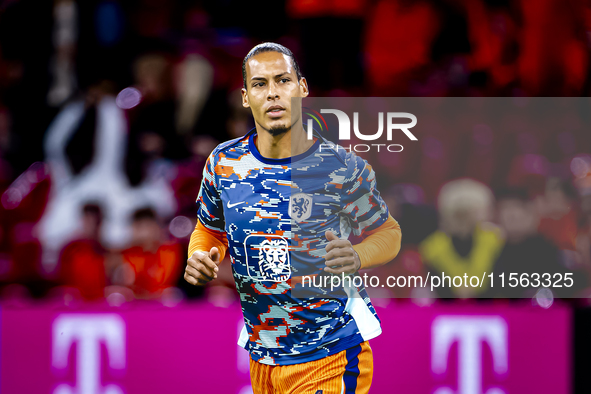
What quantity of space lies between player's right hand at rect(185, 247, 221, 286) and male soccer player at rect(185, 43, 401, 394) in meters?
0.20

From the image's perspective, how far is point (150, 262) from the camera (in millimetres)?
4613

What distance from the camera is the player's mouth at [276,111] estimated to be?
2.45m

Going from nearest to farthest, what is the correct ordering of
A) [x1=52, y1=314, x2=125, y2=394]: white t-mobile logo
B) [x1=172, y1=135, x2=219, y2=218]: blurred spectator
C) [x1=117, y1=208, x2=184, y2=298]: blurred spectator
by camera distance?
[x1=52, y1=314, x2=125, y2=394]: white t-mobile logo < [x1=117, y1=208, x2=184, y2=298]: blurred spectator < [x1=172, y1=135, x2=219, y2=218]: blurred spectator

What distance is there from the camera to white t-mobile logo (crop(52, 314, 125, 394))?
157 inches

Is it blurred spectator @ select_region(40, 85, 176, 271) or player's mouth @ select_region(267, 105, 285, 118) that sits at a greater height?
blurred spectator @ select_region(40, 85, 176, 271)

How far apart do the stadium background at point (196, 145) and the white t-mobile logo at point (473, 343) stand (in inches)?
2.8

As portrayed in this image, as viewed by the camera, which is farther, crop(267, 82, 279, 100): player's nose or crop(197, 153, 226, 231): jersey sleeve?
crop(197, 153, 226, 231): jersey sleeve

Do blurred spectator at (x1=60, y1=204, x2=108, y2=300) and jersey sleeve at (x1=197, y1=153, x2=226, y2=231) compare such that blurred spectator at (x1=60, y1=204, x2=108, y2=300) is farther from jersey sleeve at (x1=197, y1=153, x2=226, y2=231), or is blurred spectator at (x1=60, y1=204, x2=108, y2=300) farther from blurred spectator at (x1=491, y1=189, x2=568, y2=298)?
blurred spectator at (x1=491, y1=189, x2=568, y2=298)

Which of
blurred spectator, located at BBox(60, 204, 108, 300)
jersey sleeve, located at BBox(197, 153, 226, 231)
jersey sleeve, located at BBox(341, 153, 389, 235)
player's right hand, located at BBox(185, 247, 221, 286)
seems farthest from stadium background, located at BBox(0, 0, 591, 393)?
player's right hand, located at BBox(185, 247, 221, 286)

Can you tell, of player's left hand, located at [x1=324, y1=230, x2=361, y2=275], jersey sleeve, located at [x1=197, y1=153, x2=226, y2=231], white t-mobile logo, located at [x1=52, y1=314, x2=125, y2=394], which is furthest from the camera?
white t-mobile logo, located at [x1=52, y1=314, x2=125, y2=394]

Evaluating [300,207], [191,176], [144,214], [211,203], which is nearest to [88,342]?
[144,214]

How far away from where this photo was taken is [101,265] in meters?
4.71

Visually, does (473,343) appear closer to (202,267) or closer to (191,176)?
(202,267)

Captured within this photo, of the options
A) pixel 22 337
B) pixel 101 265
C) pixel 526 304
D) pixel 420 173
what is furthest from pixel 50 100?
pixel 526 304
